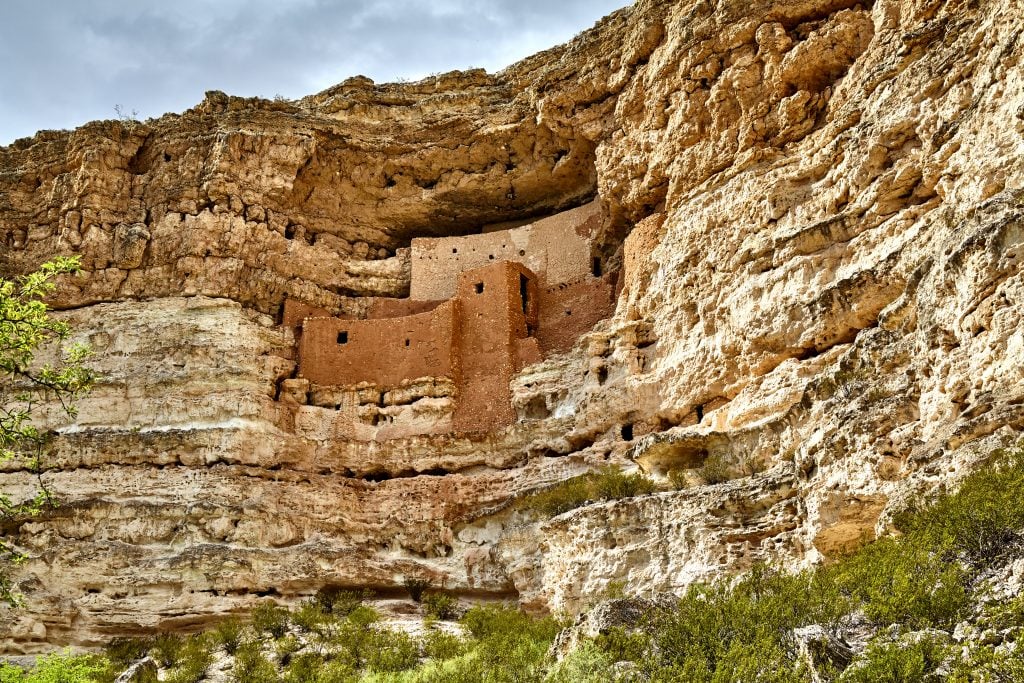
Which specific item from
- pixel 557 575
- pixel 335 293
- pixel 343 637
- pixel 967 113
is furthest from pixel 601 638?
pixel 335 293

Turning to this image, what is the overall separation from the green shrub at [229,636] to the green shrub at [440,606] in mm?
3183

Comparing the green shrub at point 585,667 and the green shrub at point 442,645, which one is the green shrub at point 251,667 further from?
the green shrub at point 585,667

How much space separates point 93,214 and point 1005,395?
2302cm

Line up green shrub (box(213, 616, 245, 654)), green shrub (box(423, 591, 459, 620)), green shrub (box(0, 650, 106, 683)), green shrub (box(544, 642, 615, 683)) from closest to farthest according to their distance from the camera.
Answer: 1. green shrub (box(544, 642, 615, 683))
2. green shrub (box(0, 650, 106, 683))
3. green shrub (box(213, 616, 245, 654))
4. green shrub (box(423, 591, 459, 620))

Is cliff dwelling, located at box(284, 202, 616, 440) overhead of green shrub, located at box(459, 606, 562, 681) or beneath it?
overhead

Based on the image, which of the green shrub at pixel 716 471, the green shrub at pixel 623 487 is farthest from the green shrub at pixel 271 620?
the green shrub at pixel 716 471

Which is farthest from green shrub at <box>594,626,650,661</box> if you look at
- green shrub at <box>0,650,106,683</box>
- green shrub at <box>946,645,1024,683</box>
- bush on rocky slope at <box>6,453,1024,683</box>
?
green shrub at <box>0,650,106,683</box>

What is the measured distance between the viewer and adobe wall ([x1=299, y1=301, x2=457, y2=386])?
24.4 meters

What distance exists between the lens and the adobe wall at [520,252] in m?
26.2

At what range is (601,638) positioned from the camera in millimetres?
10672

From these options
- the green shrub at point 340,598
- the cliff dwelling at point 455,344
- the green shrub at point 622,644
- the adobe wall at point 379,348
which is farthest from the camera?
the adobe wall at point 379,348

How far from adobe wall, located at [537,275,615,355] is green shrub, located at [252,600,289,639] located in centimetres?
844

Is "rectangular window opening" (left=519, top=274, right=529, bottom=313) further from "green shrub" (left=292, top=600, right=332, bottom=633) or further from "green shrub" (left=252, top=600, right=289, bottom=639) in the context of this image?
"green shrub" (left=252, top=600, right=289, bottom=639)

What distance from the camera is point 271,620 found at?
17.9 meters
